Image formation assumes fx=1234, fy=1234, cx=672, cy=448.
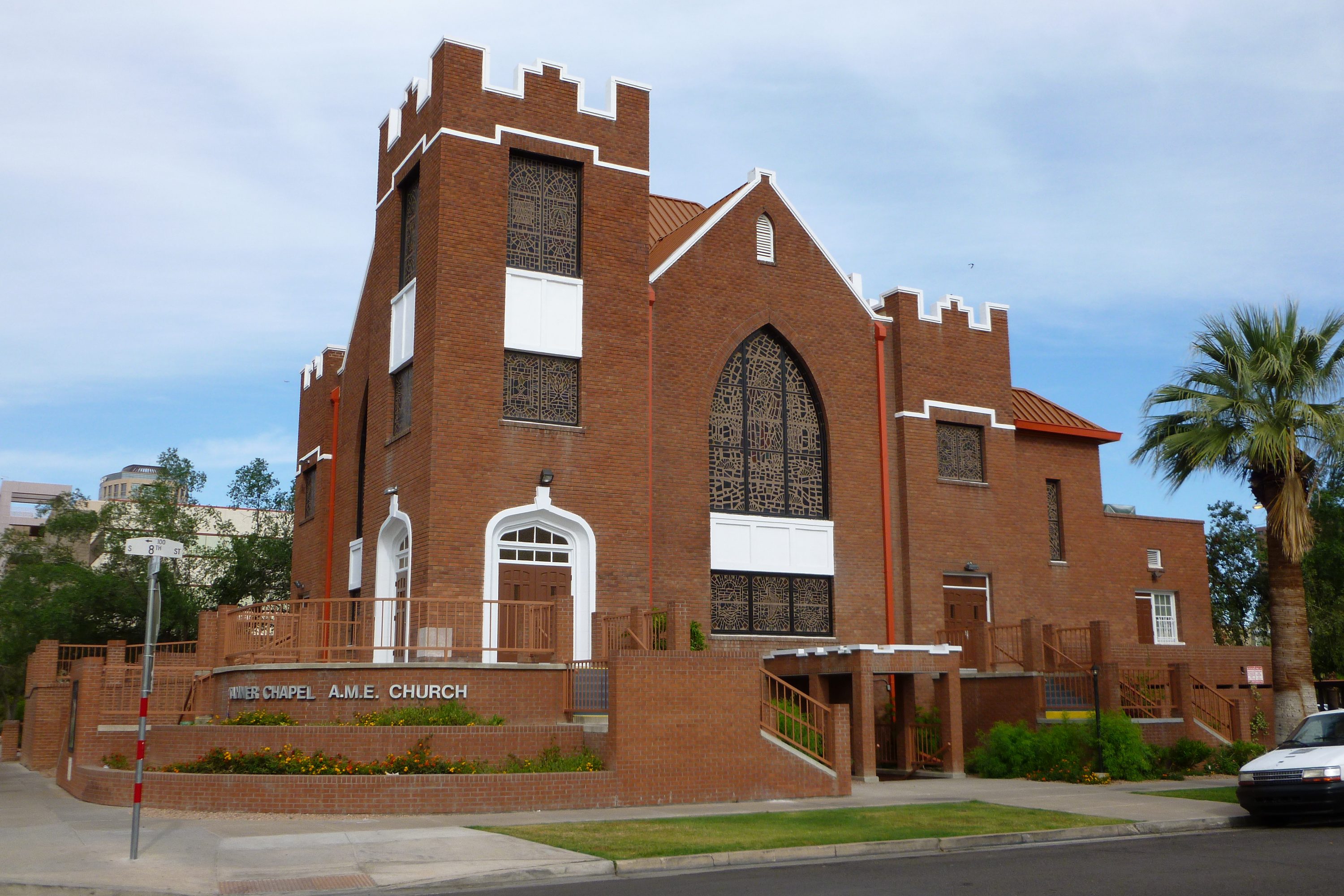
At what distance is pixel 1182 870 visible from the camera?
11516mm

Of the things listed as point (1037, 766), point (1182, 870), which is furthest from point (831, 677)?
point (1182, 870)

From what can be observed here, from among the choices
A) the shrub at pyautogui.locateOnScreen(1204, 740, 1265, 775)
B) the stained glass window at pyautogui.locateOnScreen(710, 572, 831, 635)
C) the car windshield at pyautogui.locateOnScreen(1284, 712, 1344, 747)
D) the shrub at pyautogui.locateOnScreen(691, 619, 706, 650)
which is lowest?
the shrub at pyautogui.locateOnScreen(1204, 740, 1265, 775)

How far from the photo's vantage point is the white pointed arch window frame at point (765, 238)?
2797 cm

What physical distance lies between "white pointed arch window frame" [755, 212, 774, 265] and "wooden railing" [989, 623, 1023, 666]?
951cm

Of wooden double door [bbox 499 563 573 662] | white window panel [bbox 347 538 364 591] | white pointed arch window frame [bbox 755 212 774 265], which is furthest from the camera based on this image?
white pointed arch window frame [bbox 755 212 774 265]

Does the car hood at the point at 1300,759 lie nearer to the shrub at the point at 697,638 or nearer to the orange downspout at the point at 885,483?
the shrub at the point at 697,638

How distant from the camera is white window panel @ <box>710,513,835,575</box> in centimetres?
2608

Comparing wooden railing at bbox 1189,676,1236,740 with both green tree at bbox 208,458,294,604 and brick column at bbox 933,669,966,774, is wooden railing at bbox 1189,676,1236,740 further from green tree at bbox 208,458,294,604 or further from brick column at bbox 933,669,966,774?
green tree at bbox 208,458,294,604

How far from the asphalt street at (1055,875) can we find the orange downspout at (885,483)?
13.9 m

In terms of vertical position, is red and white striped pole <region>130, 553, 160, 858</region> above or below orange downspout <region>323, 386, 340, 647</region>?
below

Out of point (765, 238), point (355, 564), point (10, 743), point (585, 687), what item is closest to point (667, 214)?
point (765, 238)

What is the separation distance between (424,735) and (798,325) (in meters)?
14.3

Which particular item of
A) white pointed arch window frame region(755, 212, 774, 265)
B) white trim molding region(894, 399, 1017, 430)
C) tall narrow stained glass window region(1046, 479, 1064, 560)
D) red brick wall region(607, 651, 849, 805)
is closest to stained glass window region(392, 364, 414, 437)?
white pointed arch window frame region(755, 212, 774, 265)

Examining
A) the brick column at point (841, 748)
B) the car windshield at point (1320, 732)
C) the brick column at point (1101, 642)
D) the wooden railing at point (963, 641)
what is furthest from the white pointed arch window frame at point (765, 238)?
the car windshield at point (1320, 732)
